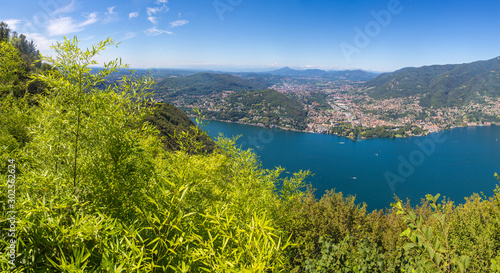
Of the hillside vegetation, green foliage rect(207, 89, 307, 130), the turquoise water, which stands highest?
the hillside vegetation

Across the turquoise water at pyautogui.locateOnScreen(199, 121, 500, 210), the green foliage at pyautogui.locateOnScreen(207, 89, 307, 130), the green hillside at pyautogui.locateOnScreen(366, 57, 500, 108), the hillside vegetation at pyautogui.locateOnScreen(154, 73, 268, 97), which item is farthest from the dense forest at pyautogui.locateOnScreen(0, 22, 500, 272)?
the green hillside at pyautogui.locateOnScreen(366, 57, 500, 108)

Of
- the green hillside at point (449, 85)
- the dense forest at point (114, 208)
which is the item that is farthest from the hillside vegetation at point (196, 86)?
the dense forest at point (114, 208)

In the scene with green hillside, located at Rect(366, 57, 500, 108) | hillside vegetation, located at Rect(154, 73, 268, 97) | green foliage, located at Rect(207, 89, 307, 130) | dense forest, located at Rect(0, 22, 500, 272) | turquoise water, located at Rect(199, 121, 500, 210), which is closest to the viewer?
dense forest, located at Rect(0, 22, 500, 272)

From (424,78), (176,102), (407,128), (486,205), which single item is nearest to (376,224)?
(486,205)

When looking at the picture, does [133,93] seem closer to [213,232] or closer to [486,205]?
[213,232]

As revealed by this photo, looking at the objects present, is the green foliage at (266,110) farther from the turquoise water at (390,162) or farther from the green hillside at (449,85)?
the green hillside at (449,85)

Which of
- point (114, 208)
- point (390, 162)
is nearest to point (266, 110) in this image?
point (390, 162)

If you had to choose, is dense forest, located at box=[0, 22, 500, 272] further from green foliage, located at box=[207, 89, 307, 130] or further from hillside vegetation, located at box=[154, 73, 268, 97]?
hillside vegetation, located at box=[154, 73, 268, 97]
